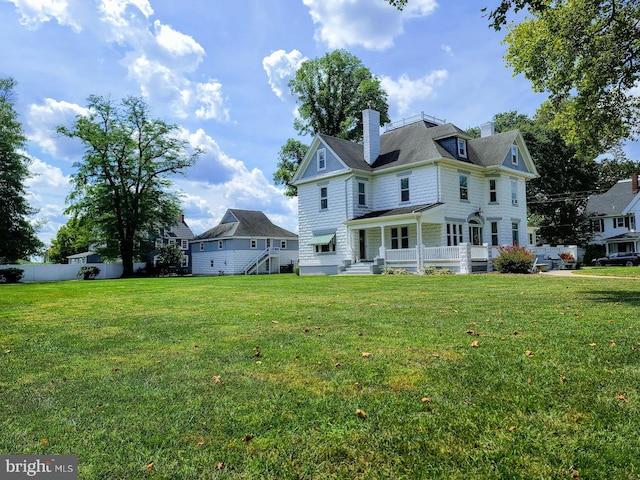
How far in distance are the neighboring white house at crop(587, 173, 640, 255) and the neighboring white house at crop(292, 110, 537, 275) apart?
2178 cm

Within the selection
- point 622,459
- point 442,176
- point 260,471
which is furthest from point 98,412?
point 442,176

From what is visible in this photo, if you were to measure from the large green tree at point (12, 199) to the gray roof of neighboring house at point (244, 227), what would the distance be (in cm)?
1519

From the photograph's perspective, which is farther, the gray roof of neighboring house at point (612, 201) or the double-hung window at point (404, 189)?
the gray roof of neighboring house at point (612, 201)

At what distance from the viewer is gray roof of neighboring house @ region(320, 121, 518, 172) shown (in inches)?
1064

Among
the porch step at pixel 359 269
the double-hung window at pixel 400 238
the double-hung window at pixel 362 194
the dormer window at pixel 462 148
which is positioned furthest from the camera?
the double-hung window at pixel 362 194

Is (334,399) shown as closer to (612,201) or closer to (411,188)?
(411,188)

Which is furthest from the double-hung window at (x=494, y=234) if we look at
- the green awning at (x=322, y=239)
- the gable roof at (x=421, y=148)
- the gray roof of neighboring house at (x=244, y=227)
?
the gray roof of neighboring house at (x=244, y=227)

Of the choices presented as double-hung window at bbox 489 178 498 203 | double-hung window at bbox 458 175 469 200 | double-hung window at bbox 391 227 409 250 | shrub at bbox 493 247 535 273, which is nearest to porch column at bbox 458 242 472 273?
shrub at bbox 493 247 535 273

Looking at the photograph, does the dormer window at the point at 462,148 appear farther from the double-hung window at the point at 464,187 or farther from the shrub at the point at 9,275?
the shrub at the point at 9,275

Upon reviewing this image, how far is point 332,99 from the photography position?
132ft

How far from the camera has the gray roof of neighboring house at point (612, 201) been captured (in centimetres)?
4603

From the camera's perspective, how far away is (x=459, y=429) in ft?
9.70

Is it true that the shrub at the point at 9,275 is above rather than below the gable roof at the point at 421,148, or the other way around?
below

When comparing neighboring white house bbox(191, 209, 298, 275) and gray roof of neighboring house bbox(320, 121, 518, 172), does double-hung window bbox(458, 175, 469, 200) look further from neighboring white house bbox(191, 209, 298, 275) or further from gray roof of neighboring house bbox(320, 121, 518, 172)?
neighboring white house bbox(191, 209, 298, 275)
